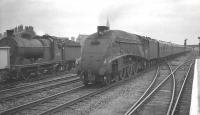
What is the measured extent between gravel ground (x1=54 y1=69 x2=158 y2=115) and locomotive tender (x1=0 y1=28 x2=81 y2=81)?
21.2 ft

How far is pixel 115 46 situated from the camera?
13547 mm

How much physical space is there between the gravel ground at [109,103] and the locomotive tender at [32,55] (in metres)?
6.46

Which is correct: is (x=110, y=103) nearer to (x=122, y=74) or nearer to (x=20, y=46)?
(x=122, y=74)

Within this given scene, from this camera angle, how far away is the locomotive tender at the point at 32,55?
48.3ft

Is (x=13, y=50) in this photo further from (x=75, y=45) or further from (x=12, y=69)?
(x=75, y=45)

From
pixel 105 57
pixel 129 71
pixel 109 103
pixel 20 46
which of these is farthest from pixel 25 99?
pixel 129 71

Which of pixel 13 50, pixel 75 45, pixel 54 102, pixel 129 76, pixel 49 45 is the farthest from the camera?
pixel 75 45

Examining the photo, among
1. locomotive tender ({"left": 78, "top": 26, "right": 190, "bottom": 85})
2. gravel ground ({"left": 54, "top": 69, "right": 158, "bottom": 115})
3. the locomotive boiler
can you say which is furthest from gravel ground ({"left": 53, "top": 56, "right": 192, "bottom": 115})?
the locomotive boiler

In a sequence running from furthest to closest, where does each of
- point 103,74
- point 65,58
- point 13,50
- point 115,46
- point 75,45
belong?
point 75,45, point 65,58, point 13,50, point 115,46, point 103,74

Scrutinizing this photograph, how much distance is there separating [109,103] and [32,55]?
362 inches

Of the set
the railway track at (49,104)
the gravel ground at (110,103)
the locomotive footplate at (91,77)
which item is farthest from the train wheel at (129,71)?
the railway track at (49,104)

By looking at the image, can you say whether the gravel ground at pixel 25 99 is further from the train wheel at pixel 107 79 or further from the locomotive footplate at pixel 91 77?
the train wheel at pixel 107 79

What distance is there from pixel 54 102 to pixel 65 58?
475 inches

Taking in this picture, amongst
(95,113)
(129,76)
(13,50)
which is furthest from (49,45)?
(95,113)
